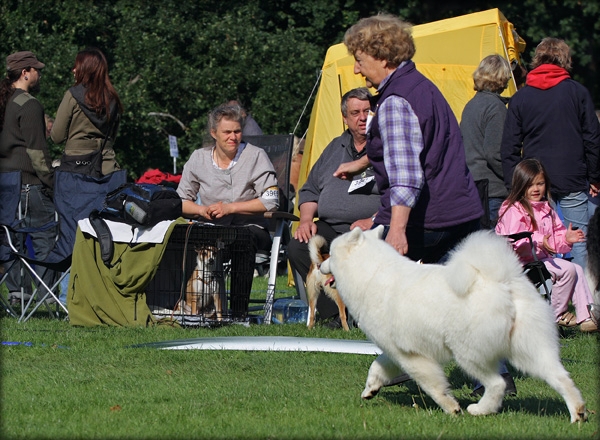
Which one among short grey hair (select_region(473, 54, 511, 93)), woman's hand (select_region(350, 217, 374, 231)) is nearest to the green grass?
woman's hand (select_region(350, 217, 374, 231))

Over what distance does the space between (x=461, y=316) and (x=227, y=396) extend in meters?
1.44


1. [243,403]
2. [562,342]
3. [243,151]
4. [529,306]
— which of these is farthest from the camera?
[243,151]

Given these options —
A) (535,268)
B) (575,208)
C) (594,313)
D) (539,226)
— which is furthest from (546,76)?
(594,313)

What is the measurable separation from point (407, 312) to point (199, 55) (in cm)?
1648

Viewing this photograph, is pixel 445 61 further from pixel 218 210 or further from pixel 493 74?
pixel 218 210

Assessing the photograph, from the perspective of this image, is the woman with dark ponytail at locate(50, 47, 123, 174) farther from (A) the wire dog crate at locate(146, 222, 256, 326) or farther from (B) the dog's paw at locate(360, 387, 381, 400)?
(B) the dog's paw at locate(360, 387, 381, 400)

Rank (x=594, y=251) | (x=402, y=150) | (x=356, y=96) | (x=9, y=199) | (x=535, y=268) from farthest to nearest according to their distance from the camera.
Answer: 1. (x=9, y=199)
2. (x=356, y=96)
3. (x=594, y=251)
4. (x=535, y=268)
5. (x=402, y=150)

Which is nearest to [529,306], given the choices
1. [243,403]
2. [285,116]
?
[243,403]

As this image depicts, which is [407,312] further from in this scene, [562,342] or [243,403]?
[562,342]

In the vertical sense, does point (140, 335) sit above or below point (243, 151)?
below

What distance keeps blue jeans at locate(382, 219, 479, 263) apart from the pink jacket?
2386mm

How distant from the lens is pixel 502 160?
7387mm

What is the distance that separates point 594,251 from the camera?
6977 mm

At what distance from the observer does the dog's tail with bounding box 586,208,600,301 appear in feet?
22.7
